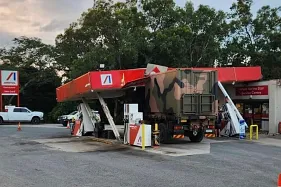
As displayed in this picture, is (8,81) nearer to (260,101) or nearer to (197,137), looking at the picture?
(260,101)

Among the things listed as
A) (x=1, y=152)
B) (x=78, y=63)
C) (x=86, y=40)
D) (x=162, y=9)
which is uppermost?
(x=162, y=9)

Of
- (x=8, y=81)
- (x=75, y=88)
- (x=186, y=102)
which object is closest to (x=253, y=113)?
(x=186, y=102)

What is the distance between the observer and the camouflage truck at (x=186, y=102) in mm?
17531

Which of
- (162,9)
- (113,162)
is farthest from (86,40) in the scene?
(113,162)

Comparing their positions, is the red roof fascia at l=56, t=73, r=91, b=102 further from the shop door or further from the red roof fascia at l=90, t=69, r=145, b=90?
the shop door

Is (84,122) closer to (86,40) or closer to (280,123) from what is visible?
(280,123)

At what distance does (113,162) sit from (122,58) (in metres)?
21.8

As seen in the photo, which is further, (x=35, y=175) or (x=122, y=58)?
(x=122, y=58)

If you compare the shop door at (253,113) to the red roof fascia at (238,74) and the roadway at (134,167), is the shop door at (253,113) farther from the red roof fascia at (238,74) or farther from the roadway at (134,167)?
the roadway at (134,167)

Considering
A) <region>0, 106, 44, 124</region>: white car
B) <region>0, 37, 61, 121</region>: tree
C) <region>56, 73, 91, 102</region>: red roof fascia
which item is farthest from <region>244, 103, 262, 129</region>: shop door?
<region>0, 37, 61, 121</region>: tree

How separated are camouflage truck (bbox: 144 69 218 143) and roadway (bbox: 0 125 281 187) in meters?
2.19

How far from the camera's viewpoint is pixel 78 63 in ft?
112

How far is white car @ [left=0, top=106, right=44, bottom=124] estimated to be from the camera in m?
39.0

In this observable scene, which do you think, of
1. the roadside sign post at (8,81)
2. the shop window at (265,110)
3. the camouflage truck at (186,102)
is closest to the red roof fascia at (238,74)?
the shop window at (265,110)
